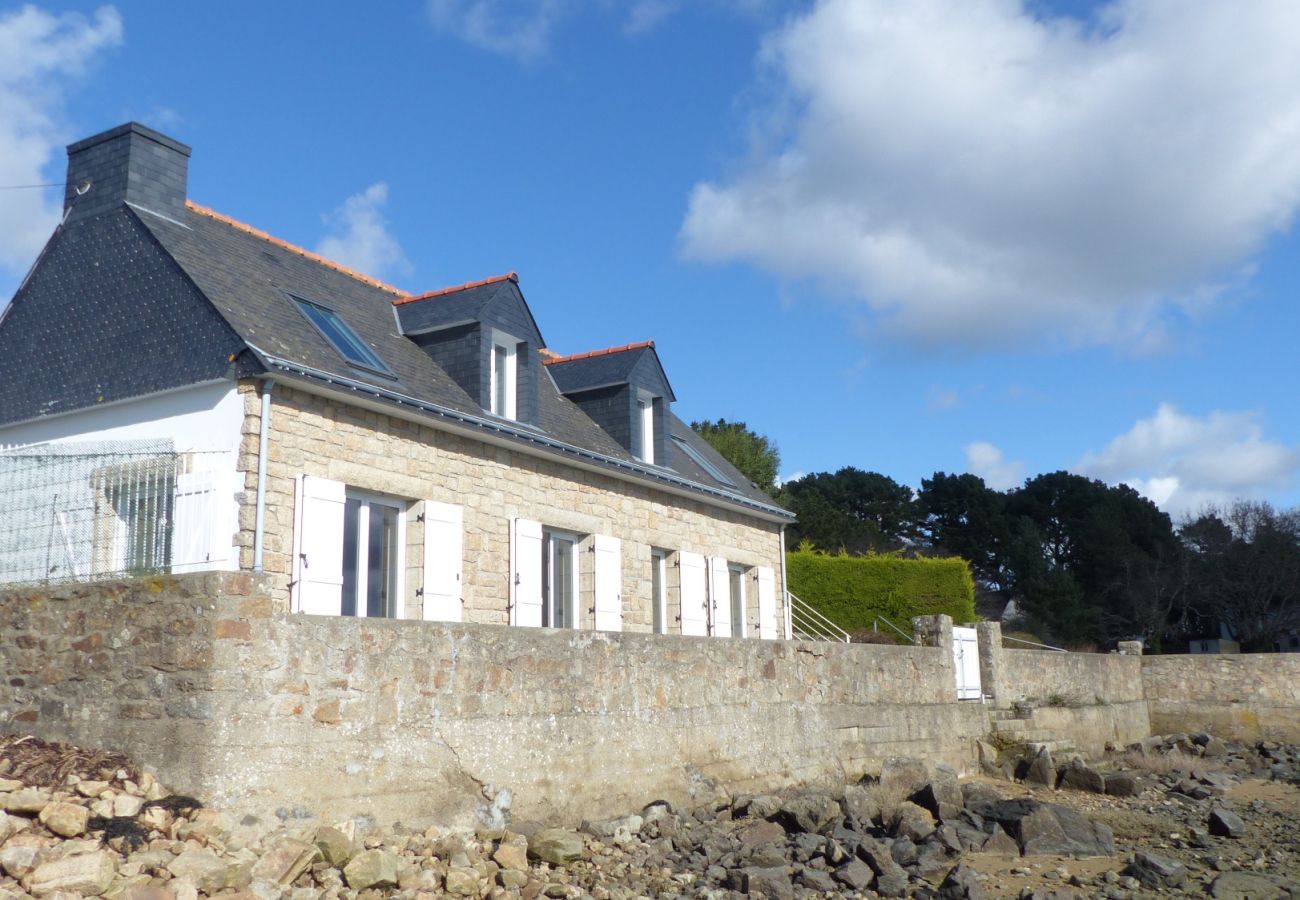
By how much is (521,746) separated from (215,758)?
2691 mm

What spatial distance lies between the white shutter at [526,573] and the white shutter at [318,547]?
93.5 inches

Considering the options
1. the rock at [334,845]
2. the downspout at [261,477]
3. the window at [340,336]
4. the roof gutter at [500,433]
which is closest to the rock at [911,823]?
the rock at [334,845]

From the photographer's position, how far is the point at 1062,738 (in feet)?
60.2

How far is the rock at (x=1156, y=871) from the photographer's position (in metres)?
9.29

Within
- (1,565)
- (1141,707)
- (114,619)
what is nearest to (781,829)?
(114,619)

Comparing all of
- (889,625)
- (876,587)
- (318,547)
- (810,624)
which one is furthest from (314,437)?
(876,587)

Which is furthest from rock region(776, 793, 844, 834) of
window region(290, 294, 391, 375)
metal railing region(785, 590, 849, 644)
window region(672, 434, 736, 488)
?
metal railing region(785, 590, 849, 644)

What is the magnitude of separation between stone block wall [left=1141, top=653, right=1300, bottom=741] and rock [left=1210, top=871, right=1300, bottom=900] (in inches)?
608

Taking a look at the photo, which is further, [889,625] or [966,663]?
[889,625]

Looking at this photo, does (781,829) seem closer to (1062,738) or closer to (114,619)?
(114,619)

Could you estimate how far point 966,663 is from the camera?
55.5 feet

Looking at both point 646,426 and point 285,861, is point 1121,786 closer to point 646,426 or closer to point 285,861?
point 646,426

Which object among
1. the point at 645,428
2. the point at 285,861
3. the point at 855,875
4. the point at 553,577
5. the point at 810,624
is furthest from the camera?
the point at 810,624

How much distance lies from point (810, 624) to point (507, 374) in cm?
945
